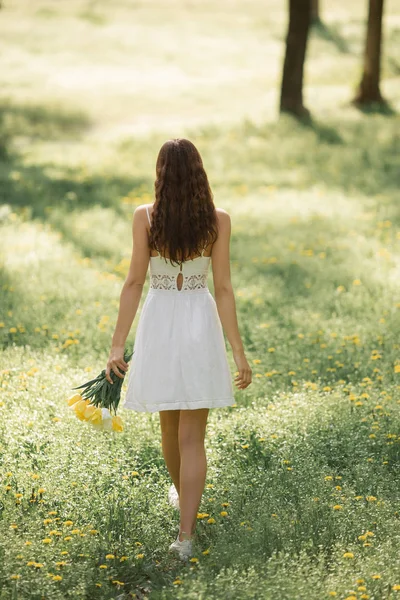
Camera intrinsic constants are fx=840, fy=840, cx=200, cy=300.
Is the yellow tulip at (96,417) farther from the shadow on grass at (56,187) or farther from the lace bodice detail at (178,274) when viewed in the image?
the shadow on grass at (56,187)

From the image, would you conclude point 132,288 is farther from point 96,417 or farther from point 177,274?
point 96,417

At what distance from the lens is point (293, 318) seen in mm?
8562

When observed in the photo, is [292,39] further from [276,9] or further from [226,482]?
[276,9]

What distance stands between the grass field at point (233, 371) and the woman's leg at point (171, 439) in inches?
10.3

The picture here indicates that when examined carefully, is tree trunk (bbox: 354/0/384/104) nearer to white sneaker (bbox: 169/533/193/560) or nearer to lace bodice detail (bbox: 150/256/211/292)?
lace bodice detail (bbox: 150/256/211/292)

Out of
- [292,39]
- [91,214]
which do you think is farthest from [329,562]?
[292,39]

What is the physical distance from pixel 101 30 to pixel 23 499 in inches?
1587

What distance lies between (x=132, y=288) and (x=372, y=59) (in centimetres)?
1869

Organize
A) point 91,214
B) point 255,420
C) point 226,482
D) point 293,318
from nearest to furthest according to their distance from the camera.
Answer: point 226,482 < point 255,420 < point 293,318 < point 91,214

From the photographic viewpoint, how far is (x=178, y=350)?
4.50 m

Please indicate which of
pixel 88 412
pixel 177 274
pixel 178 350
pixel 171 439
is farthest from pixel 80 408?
pixel 177 274

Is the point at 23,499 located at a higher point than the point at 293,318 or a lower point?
higher

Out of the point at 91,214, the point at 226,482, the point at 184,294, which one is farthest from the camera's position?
the point at 91,214

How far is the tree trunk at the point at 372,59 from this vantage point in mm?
21016
